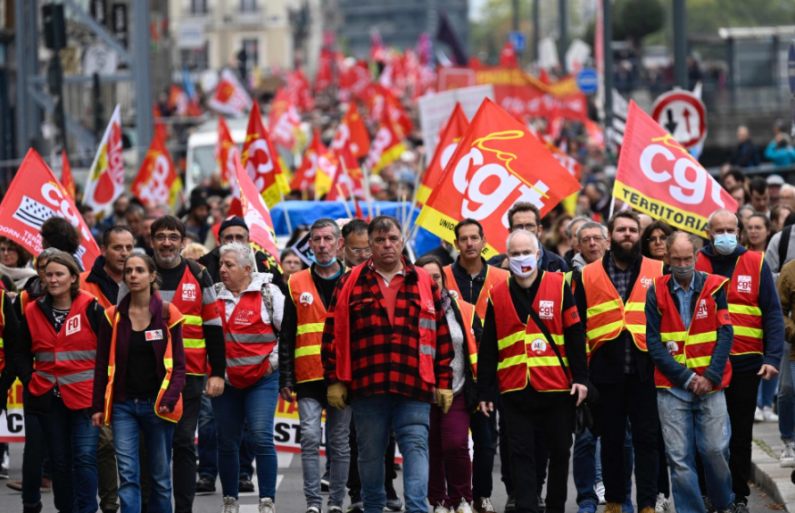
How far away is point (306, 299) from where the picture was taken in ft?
29.2

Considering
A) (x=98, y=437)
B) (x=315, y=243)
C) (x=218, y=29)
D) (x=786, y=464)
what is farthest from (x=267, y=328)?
(x=218, y=29)

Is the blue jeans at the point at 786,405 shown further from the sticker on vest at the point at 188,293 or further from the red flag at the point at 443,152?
the sticker on vest at the point at 188,293

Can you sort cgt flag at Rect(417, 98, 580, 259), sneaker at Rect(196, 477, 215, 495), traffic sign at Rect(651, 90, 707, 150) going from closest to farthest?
1. sneaker at Rect(196, 477, 215, 495)
2. cgt flag at Rect(417, 98, 580, 259)
3. traffic sign at Rect(651, 90, 707, 150)

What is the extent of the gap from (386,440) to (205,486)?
2620 mm

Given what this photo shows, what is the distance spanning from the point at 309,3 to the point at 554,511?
408 feet

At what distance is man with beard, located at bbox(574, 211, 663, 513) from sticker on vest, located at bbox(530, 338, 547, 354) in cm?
59

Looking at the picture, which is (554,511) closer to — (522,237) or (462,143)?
(522,237)

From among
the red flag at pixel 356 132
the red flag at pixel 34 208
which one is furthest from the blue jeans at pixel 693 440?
the red flag at pixel 356 132

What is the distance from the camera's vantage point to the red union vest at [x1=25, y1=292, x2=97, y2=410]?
8.27 m

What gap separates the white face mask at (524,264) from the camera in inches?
315

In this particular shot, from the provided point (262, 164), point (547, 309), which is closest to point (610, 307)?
point (547, 309)

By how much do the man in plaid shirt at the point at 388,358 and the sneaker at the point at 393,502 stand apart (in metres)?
1.55

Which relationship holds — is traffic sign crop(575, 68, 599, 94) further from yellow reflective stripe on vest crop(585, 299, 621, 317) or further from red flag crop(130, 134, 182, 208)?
yellow reflective stripe on vest crop(585, 299, 621, 317)

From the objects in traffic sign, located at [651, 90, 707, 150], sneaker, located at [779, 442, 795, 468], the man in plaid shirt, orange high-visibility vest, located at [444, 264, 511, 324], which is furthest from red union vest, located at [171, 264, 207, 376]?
traffic sign, located at [651, 90, 707, 150]
